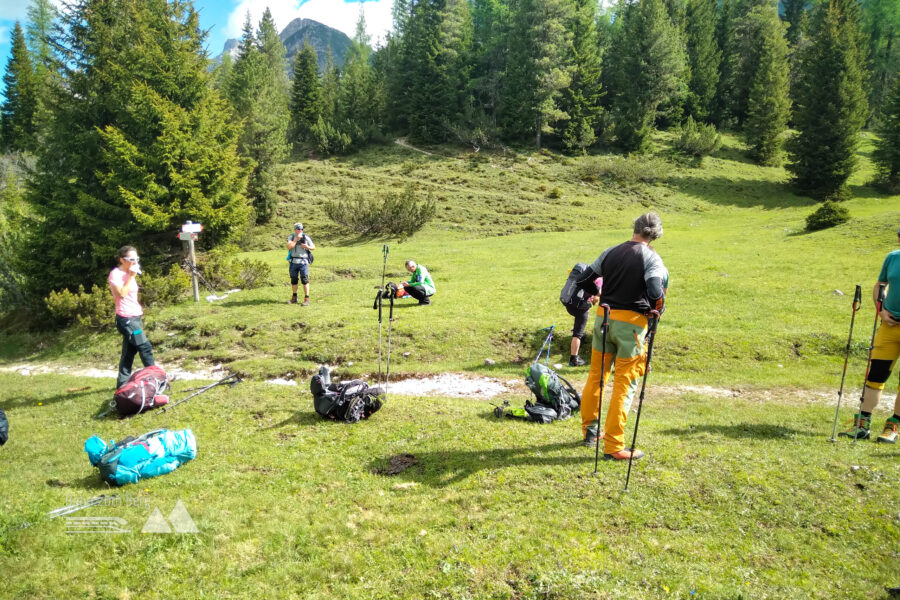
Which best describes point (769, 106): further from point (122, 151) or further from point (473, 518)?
point (473, 518)

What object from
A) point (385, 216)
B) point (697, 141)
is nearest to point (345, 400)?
point (385, 216)

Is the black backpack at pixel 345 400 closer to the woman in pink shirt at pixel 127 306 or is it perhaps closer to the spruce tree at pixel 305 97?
the woman in pink shirt at pixel 127 306

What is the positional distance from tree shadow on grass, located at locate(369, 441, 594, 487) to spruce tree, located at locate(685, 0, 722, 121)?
281ft

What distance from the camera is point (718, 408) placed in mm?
10445

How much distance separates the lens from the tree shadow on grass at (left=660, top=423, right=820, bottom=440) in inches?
328

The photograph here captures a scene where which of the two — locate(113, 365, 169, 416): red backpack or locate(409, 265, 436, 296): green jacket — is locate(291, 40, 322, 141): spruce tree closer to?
locate(409, 265, 436, 296): green jacket

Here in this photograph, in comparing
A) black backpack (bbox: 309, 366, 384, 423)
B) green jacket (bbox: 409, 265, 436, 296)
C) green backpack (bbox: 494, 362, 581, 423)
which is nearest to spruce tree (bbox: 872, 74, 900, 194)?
green jacket (bbox: 409, 265, 436, 296)

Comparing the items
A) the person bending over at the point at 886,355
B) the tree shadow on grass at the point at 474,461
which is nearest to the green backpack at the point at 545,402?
the tree shadow on grass at the point at 474,461

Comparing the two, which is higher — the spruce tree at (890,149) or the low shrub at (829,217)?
the spruce tree at (890,149)

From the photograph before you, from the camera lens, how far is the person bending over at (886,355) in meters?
7.77

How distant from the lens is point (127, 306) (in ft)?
33.4

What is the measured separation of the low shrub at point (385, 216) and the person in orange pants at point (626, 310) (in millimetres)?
35089

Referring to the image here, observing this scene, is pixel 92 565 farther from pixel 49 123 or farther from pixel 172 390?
pixel 49 123

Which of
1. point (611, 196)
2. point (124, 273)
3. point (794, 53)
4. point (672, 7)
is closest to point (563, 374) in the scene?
point (124, 273)
